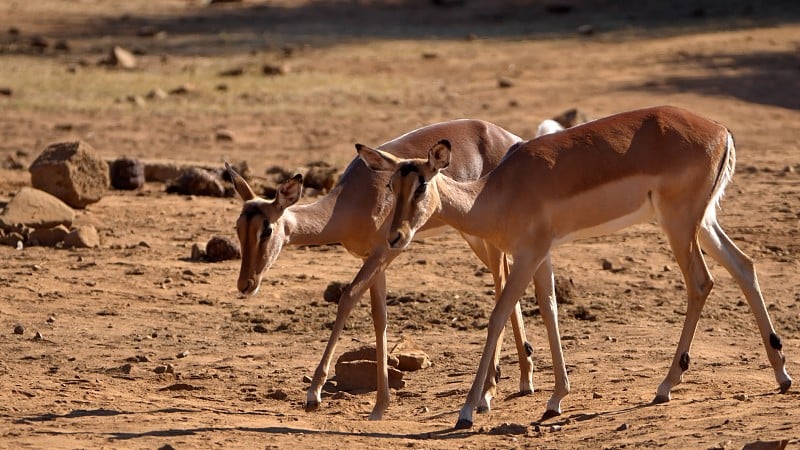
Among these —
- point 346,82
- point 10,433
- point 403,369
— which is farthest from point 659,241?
point 346,82

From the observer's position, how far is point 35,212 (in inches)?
549

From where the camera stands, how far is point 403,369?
409 inches

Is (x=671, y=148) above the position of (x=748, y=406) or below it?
above

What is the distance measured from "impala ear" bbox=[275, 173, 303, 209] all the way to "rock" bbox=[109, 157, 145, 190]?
290 inches

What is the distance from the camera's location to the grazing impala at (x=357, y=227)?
883 centimetres

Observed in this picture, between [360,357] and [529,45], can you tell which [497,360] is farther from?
[529,45]

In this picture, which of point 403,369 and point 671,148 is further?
point 403,369

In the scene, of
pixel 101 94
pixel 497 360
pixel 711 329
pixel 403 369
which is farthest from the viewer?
pixel 101 94

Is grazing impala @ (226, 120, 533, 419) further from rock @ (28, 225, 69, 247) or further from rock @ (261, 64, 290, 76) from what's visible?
rock @ (261, 64, 290, 76)

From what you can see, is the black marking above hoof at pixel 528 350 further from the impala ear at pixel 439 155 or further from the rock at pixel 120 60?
the rock at pixel 120 60

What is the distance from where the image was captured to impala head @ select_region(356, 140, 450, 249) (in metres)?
8.32

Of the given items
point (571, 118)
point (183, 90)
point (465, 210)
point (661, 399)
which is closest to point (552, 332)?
point (661, 399)

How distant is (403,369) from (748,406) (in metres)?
2.71

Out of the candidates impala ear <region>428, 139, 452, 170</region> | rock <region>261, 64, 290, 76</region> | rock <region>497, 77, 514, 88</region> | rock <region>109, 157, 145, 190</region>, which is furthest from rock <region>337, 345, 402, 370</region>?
rock <region>261, 64, 290, 76</region>
